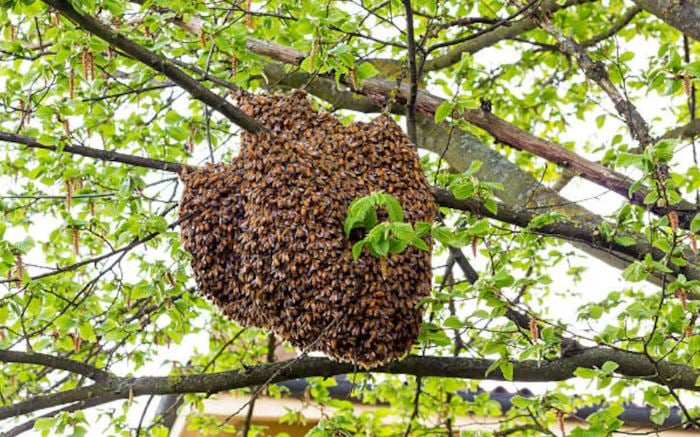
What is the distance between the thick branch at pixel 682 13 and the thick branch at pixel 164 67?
6.48 ft

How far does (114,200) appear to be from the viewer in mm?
4152

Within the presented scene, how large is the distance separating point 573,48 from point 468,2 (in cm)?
184

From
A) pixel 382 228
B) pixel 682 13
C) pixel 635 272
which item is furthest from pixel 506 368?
pixel 682 13

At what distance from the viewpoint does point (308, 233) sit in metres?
3.07

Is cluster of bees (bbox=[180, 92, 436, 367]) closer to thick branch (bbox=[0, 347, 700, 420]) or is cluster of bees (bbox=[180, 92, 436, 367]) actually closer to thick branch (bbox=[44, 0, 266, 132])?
thick branch (bbox=[44, 0, 266, 132])

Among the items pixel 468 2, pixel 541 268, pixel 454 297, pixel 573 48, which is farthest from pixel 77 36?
pixel 541 268

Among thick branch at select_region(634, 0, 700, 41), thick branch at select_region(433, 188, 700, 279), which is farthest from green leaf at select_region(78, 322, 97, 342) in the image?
thick branch at select_region(634, 0, 700, 41)

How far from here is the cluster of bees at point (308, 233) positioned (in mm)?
3061

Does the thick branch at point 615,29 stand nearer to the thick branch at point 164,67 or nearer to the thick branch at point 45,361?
the thick branch at point 164,67

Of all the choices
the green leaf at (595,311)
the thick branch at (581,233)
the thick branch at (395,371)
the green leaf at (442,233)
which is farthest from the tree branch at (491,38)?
the green leaf at (442,233)

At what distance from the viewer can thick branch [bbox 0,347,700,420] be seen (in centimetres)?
393

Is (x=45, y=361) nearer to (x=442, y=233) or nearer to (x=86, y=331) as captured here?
(x=86, y=331)

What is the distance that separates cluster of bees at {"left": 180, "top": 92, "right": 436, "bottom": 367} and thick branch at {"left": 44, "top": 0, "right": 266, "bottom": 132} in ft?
0.32

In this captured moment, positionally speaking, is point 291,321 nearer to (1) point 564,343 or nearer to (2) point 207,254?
(2) point 207,254
